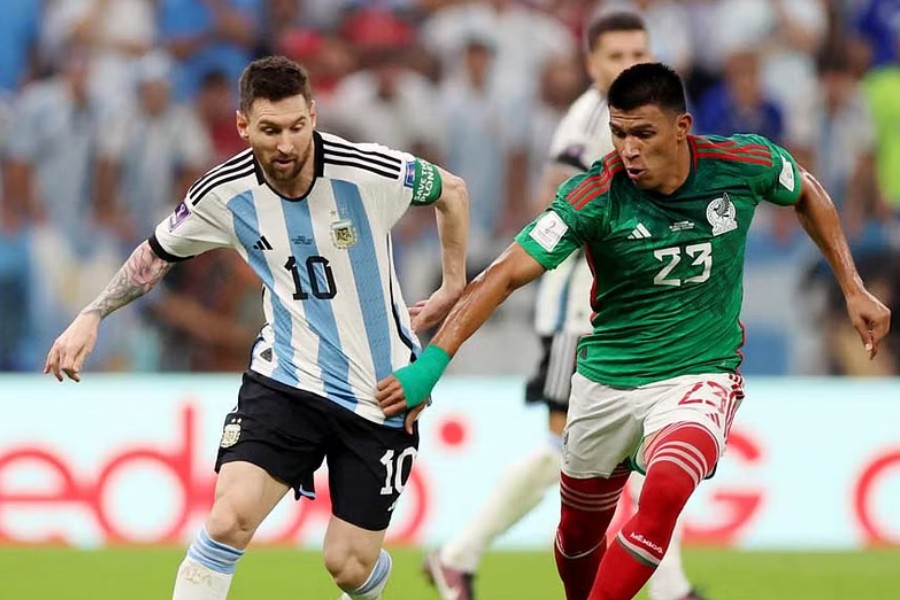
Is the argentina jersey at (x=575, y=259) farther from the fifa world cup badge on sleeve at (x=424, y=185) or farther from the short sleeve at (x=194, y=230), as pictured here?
the short sleeve at (x=194, y=230)

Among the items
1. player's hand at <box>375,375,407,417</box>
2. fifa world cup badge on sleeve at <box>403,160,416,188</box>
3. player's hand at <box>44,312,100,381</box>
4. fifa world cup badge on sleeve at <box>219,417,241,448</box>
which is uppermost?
fifa world cup badge on sleeve at <box>403,160,416,188</box>

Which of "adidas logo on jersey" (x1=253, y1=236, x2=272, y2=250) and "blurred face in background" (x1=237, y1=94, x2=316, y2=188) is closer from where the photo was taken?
"blurred face in background" (x1=237, y1=94, x2=316, y2=188)

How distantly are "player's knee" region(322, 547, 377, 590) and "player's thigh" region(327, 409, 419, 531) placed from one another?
0.39 ft

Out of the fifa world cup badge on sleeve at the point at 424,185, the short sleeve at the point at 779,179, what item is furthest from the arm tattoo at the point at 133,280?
the short sleeve at the point at 779,179

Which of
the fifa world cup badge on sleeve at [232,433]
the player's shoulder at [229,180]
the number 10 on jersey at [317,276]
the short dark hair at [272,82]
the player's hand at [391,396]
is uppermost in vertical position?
the short dark hair at [272,82]

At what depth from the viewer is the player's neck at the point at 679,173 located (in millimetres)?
6223

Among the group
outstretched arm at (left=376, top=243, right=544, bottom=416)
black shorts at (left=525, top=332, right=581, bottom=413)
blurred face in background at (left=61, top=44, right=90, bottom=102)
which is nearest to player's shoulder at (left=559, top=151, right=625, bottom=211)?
outstretched arm at (left=376, top=243, right=544, bottom=416)

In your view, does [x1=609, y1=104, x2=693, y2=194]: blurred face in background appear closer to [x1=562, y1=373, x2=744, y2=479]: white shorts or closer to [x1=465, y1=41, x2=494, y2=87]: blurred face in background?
A: [x1=562, y1=373, x2=744, y2=479]: white shorts

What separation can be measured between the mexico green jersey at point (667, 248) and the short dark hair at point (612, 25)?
6.61 ft

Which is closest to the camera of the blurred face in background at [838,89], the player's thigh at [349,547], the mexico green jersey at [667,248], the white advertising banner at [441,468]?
the mexico green jersey at [667,248]

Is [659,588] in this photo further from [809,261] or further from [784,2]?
[784,2]

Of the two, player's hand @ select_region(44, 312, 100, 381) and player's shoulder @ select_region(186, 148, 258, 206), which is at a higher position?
player's shoulder @ select_region(186, 148, 258, 206)

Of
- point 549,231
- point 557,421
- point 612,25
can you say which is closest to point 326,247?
point 549,231

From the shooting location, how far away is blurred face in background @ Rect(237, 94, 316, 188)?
5.99 m
